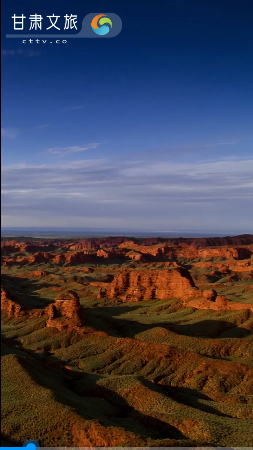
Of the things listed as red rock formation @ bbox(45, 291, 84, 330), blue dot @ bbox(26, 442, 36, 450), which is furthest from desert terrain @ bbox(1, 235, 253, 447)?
blue dot @ bbox(26, 442, 36, 450)

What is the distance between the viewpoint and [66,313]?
224 ft

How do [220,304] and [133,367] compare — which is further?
[220,304]

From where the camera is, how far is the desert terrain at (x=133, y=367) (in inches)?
1178

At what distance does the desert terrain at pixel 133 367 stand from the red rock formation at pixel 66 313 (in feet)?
0.55

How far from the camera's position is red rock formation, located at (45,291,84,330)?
6619 cm

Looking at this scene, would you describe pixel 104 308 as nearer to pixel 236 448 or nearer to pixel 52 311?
pixel 52 311

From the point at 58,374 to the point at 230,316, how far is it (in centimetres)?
3537

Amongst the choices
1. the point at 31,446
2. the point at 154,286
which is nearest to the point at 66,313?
the point at 154,286

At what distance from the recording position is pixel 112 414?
35562 mm

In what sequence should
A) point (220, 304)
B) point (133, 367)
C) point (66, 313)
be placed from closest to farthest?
point (133, 367)
point (66, 313)
point (220, 304)

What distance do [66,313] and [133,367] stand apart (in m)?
21.3

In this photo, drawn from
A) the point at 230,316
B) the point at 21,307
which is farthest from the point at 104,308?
the point at 230,316

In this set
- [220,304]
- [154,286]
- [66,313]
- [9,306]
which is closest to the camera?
[66,313]

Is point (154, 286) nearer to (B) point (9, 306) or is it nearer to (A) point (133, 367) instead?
(B) point (9, 306)
